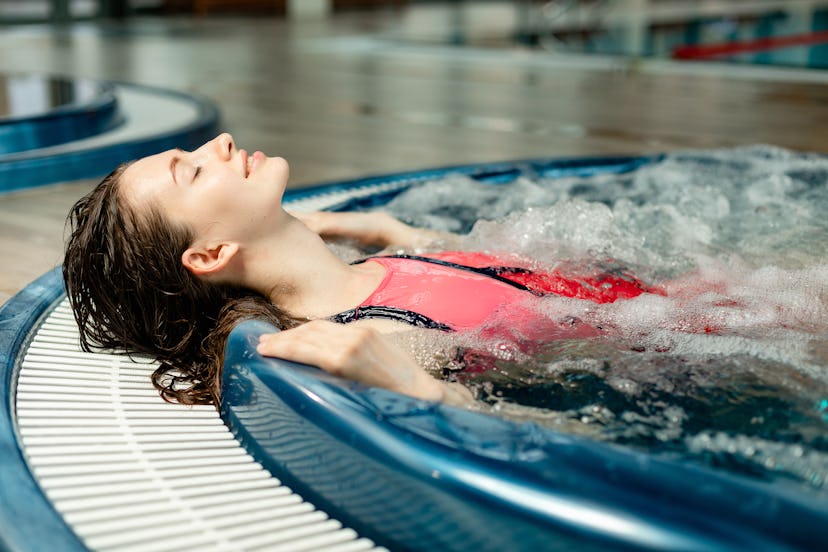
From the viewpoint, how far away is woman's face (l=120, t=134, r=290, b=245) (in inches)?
74.2

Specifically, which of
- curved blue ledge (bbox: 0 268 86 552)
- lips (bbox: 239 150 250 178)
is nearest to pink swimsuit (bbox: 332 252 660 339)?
lips (bbox: 239 150 250 178)

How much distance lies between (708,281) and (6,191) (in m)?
2.85

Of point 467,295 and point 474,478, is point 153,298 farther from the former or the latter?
point 474,478

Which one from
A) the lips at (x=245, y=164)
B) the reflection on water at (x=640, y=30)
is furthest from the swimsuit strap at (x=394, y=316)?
the reflection on water at (x=640, y=30)

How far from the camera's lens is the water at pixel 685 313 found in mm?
1573

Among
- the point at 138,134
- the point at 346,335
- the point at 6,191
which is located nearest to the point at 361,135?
the point at 138,134

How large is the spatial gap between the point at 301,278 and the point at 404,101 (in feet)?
15.5

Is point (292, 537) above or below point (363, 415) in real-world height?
below

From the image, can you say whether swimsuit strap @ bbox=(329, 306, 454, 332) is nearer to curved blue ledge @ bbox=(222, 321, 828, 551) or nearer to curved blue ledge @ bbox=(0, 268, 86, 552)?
curved blue ledge @ bbox=(222, 321, 828, 551)

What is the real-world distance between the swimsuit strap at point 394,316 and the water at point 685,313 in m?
0.08

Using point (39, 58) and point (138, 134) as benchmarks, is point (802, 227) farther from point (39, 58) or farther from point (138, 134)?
point (39, 58)

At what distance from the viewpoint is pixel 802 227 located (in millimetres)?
2777

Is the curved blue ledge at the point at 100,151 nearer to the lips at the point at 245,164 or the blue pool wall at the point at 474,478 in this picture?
the lips at the point at 245,164

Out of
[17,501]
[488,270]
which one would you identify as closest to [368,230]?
[488,270]
